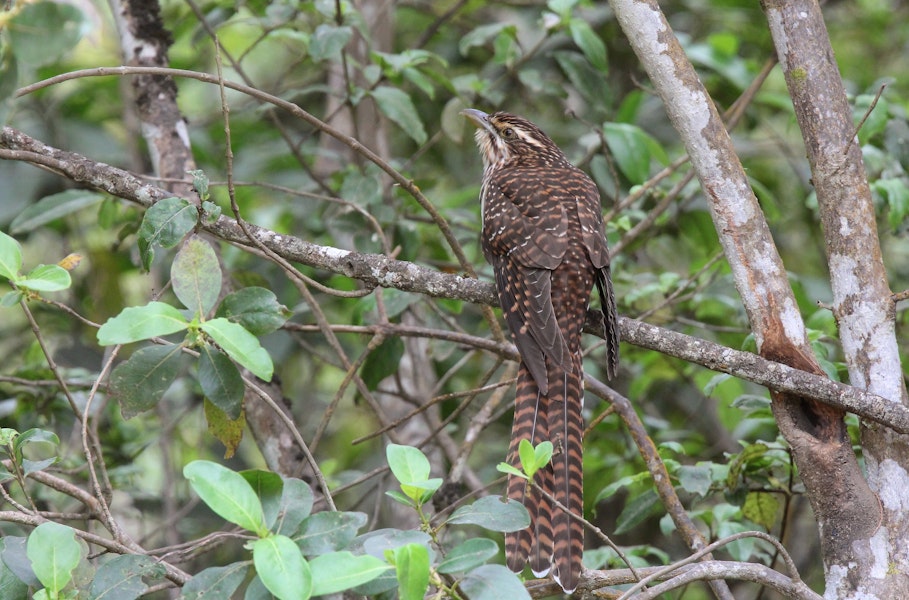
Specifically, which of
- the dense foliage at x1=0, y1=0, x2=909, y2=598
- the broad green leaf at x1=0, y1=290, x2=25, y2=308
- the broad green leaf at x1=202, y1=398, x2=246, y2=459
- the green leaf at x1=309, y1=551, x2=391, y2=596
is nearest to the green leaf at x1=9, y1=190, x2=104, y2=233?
the dense foliage at x1=0, y1=0, x2=909, y2=598

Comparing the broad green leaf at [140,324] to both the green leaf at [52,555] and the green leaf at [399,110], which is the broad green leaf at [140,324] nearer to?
the green leaf at [52,555]

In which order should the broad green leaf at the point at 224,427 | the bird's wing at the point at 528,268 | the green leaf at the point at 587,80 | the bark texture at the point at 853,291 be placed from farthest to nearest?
the green leaf at the point at 587,80
the bird's wing at the point at 528,268
the broad green leaf at the point at 224,427
the bark texture at the point at 853,291

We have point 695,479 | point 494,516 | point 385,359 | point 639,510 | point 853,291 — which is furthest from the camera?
point 385,359

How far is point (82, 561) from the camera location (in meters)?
2.44

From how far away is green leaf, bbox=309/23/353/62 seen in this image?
3.92m

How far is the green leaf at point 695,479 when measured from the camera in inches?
122

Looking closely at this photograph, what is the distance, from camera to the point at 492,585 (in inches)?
78.9

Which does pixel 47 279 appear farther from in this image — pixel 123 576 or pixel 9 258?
pixel 123 576

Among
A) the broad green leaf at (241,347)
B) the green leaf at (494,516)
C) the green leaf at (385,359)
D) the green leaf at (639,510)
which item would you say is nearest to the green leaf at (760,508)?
the green leaf at (639,510)

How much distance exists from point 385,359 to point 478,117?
137cm

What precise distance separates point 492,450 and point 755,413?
7.34 ft

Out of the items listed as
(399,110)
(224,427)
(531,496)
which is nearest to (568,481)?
(531,496)

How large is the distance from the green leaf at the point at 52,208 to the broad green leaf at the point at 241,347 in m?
2.01

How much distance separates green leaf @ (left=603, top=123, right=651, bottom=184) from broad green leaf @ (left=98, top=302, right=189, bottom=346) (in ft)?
8.93
